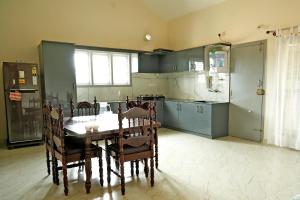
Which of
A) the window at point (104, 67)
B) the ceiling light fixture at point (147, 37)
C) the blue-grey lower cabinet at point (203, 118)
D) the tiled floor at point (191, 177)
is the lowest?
the tiled floor at point (191, 177)

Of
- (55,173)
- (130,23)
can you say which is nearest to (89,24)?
(130,23)

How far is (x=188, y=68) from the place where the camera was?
5.50 m

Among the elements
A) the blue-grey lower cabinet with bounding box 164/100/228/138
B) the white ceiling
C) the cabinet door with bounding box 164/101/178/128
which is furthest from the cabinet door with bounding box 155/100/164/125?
the white ceiling

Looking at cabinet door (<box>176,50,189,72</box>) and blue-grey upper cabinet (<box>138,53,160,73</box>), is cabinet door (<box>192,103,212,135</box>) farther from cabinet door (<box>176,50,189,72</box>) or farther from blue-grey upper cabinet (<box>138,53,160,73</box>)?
blue-grey upper cabinet (<box>138,53,160,73</box>)

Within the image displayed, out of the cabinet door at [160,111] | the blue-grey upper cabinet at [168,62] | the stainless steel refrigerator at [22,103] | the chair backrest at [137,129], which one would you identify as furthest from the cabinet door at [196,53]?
the stainless steel refrigerator at [22,103]

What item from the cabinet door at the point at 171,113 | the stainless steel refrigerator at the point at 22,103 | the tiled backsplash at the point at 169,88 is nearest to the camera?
the stainless steel refrigerator at the point at 22,103

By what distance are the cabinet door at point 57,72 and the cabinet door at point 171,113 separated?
237 cm

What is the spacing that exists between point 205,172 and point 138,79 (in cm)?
372

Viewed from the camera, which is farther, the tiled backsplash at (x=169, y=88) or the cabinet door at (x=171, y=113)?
the cabinet door at (x=171, y=113)

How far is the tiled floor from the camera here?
2.36 metres

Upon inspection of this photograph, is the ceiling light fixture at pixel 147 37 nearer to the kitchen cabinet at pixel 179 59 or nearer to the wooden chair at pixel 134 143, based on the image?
the kitchen cabinet at pixel 179 59

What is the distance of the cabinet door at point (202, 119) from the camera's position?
4.63m

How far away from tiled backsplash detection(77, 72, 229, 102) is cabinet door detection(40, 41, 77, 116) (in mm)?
739

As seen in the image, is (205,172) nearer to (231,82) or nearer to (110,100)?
(231,82)
